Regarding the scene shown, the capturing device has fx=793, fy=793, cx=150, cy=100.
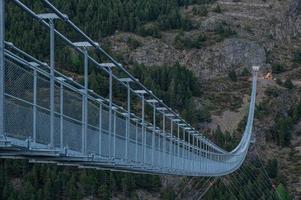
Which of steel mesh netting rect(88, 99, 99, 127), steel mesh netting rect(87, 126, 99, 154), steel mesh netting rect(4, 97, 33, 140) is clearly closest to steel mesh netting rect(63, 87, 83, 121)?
steel mesh netting rect(87, 126, 99, 154)

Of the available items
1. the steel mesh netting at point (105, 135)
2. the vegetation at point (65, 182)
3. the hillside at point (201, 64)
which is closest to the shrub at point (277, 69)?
the hillside at point (201, 64)

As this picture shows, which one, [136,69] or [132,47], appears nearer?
[136,69]

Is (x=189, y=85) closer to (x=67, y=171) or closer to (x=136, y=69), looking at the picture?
(x=136, y=69)

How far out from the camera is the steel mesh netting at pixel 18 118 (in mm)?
7967

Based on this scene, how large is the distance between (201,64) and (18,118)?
90.4 meters

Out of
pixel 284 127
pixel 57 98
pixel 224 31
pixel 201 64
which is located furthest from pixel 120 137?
pixel 224 31

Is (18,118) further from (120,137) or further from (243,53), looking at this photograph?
(243,53)

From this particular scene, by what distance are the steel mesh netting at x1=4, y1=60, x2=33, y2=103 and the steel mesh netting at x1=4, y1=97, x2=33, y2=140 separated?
92mm

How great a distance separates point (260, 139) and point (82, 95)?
68.1 m

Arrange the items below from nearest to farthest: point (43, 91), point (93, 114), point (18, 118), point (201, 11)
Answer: point (18, 118)
point (43, 91)
point (93, 114)
point (201, 11)

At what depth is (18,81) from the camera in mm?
8398

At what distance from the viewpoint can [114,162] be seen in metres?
13.2

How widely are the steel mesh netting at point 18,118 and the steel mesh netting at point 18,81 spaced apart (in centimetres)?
9

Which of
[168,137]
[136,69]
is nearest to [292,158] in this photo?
[136,69]
